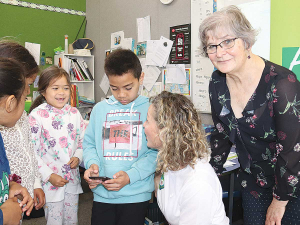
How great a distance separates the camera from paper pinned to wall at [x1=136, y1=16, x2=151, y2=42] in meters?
3.28

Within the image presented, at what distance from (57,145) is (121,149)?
618 millimetres

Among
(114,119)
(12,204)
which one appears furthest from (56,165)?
(12,204)

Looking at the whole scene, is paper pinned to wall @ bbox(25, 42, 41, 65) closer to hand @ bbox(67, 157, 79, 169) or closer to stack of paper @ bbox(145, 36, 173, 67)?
stack of paper @ bbox(145, 36, 173, 67)

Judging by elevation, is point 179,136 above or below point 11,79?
below

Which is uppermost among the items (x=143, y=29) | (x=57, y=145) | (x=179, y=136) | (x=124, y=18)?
(x=124, y=18)

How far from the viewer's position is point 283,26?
1978 mm

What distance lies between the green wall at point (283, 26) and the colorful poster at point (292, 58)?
3 centimetres

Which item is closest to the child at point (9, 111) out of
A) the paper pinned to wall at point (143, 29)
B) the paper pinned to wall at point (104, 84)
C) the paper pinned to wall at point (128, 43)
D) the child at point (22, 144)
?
the child at point (22, 144)

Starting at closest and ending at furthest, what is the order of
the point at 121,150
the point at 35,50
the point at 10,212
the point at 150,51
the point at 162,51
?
the point at 10,212 < the point at 121,150 < the point at 162,51 < the point at 150,51 < the point at 35,50

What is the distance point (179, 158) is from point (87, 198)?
2503mm

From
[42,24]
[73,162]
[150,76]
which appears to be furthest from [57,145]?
[42,24]

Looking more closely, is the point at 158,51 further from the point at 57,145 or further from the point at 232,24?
the point at 232,24

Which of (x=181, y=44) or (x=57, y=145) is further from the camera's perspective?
(x=181, y=44)

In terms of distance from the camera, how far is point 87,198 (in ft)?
10.6
